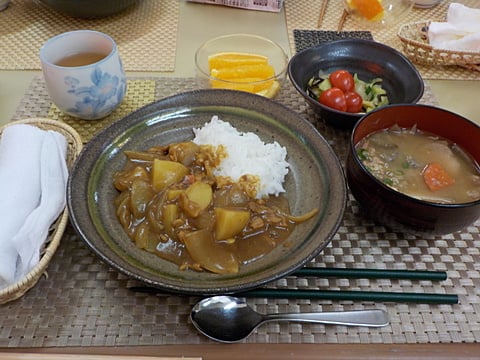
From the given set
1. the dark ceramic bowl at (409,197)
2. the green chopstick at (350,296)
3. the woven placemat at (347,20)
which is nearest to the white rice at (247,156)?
the dark ceramic bowl at (409,197)

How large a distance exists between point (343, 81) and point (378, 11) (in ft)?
3.50

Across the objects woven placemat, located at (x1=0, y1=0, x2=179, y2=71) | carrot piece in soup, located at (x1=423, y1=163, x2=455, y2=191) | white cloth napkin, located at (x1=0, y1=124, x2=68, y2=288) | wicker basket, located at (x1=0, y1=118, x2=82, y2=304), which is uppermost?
carrot piece in soup, located at (x1=423, y1=163, x2=455, y2=191)

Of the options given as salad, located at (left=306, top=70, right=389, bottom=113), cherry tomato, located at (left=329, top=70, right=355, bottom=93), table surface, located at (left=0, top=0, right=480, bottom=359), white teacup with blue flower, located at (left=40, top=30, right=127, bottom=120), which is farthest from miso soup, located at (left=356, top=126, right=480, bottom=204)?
white teacup with blue flower, located at (left=40, top=30, right=127, bottom=120)

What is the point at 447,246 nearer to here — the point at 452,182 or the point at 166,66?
the point at 452,182

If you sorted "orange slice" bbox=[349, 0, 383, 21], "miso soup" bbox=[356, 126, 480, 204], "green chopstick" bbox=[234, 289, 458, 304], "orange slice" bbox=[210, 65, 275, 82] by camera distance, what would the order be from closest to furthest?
"green chopstick" bbox=[234, 289, 458, 304]
"miso soup" bbox=[356, 126, 480, 204]
"orange slice" bbox=[210, 65, 275, 82]
"orange slice" bbox=[349, 0, 383, 21]

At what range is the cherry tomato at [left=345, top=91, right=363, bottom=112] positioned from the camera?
6.27ft

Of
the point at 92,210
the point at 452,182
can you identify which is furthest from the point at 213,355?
the point at 452,182

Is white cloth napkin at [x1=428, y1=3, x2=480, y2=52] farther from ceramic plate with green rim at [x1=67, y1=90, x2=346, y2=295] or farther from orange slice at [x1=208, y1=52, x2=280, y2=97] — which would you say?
ceramic plate with green rim at [x1=67, y1=90, x2=346, y2=295]

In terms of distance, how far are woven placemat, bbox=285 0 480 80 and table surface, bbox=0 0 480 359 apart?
0.24ft

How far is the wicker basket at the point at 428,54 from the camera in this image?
227 cm

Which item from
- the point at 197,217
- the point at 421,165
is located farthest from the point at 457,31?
the point at 197,217

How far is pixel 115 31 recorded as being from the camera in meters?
2.64

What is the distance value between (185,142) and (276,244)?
1.92 feet

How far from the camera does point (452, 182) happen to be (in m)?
1.52
